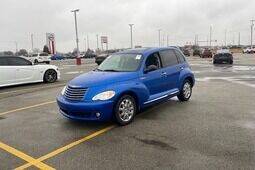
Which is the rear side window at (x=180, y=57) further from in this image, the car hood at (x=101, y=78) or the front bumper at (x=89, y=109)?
the front bumper at (x=89, y=109)

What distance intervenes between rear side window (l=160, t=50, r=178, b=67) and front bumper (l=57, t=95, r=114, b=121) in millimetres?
2461

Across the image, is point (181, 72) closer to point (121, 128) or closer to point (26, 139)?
point (121, 128)

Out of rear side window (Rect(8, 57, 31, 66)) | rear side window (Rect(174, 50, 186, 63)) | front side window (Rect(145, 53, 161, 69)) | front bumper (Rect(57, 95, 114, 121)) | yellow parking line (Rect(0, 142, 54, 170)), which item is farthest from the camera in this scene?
rear side window (Rect(8, 57, 31, 66))

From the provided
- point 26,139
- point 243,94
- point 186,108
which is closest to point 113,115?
point 26,139

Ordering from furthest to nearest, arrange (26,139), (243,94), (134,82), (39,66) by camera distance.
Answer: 1. (39,66)
2. (243,94)
3. (134,82)
4. (26,139)

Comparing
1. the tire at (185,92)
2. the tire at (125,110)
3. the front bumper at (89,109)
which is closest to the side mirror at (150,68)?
the tire at (125,110)

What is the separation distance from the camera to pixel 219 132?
6148 millimetres

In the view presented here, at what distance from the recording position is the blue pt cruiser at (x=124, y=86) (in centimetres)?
648

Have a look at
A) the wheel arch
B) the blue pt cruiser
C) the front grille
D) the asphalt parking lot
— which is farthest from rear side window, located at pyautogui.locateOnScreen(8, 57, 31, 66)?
the wheel arch

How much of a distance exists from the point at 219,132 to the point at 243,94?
4944mm

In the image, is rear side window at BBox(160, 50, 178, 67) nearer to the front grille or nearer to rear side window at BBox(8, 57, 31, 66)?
the front grille

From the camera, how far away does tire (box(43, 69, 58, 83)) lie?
15.6m

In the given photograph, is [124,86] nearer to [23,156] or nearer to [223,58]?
[23,156]

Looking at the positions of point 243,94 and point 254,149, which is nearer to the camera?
point 254,149
